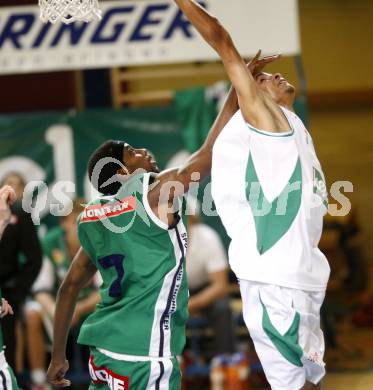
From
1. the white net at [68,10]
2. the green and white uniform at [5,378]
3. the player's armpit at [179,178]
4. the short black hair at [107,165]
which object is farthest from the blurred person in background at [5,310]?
the white net at [68,10]

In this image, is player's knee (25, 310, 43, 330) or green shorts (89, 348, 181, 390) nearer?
green shorts (89, 348, 181, 390)

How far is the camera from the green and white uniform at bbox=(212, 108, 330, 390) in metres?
4.62

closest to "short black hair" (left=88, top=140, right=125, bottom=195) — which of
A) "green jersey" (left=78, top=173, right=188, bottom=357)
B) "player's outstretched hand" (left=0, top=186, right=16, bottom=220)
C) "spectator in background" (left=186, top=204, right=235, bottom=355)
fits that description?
"green jersey" (left=78, top=173, right=188, bottom=357)

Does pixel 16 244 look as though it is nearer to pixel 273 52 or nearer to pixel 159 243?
pixel 273 52

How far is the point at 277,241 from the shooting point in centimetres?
464

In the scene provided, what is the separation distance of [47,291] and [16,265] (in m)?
0.55

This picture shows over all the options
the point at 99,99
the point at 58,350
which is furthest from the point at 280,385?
the point at 99,99

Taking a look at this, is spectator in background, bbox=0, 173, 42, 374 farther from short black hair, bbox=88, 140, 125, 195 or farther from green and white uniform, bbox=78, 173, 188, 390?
green and white uniform, bbox=78, 173, 188, 390

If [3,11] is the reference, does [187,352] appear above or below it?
below

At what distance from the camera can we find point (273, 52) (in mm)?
7969

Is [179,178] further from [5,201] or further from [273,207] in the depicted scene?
[5,201]

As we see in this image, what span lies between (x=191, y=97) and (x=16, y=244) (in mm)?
1900

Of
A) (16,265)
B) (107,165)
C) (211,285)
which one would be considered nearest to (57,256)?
(16,265)

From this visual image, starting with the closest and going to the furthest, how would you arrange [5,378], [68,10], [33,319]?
[5,378]
[68,10]
[33,319]
